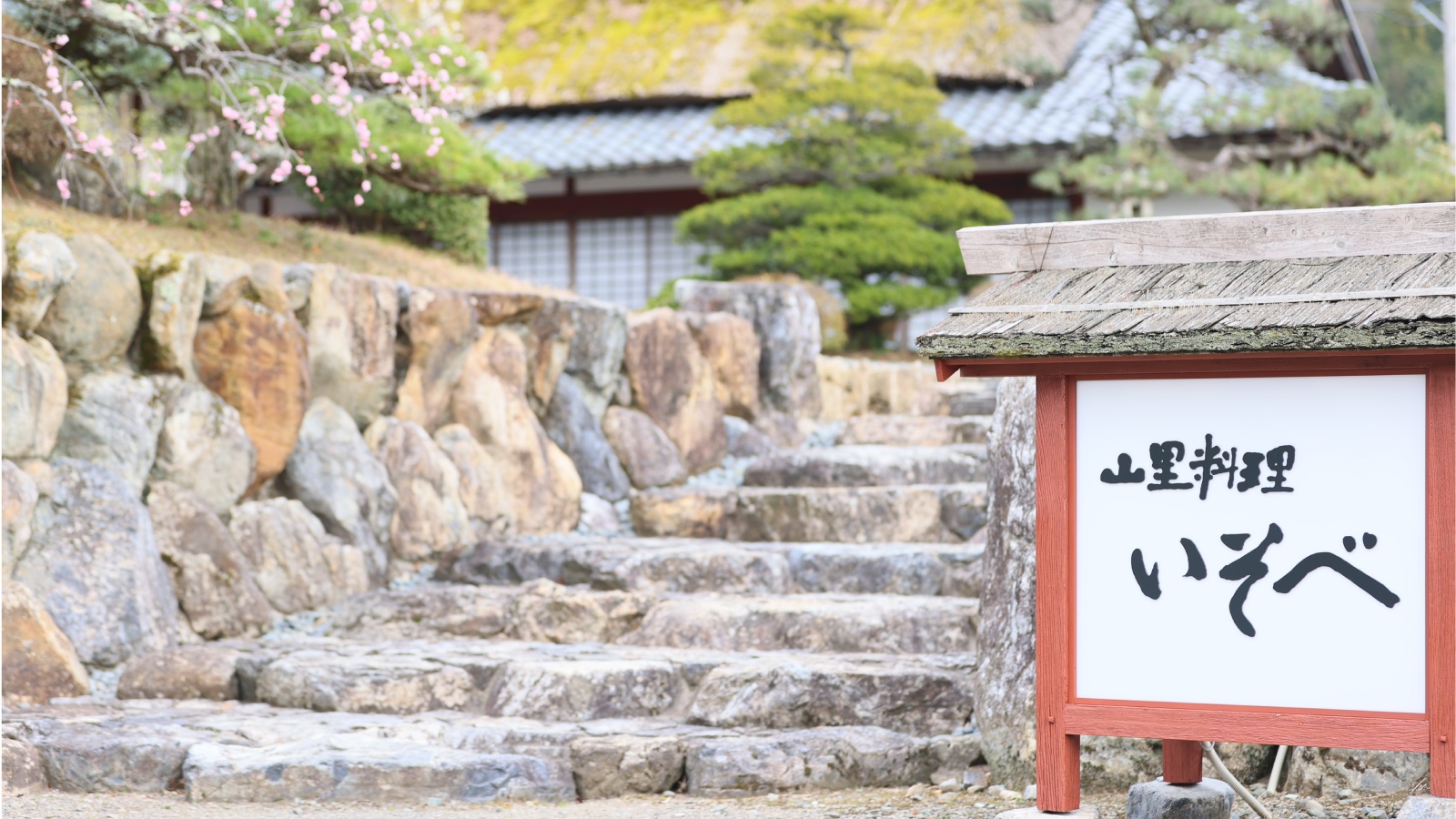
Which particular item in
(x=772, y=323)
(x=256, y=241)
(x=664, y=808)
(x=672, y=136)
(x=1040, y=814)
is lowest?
(x=664, y=808)

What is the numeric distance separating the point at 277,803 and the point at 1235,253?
3370 millimetres

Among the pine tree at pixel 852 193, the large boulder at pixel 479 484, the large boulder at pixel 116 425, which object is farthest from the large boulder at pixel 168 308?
the pine tree at pixel 852 193

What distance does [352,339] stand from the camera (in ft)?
24.2

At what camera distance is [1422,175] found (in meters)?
10.6

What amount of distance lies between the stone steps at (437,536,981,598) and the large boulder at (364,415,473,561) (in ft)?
0.59

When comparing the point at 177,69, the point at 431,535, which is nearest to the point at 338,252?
the point at 177,69

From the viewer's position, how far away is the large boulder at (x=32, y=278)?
5797 millimetres

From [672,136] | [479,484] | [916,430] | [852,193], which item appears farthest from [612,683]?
[672,136]

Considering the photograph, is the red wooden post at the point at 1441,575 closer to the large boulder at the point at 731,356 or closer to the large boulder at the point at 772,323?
the large boulder at the point at 731,356

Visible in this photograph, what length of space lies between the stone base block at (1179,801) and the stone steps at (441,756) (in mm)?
1137

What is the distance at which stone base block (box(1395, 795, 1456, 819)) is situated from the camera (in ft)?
10.1

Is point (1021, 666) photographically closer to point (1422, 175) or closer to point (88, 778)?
point (88, 778)

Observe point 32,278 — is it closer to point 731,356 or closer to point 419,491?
point 419,491

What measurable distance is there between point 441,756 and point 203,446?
250 centimetres
